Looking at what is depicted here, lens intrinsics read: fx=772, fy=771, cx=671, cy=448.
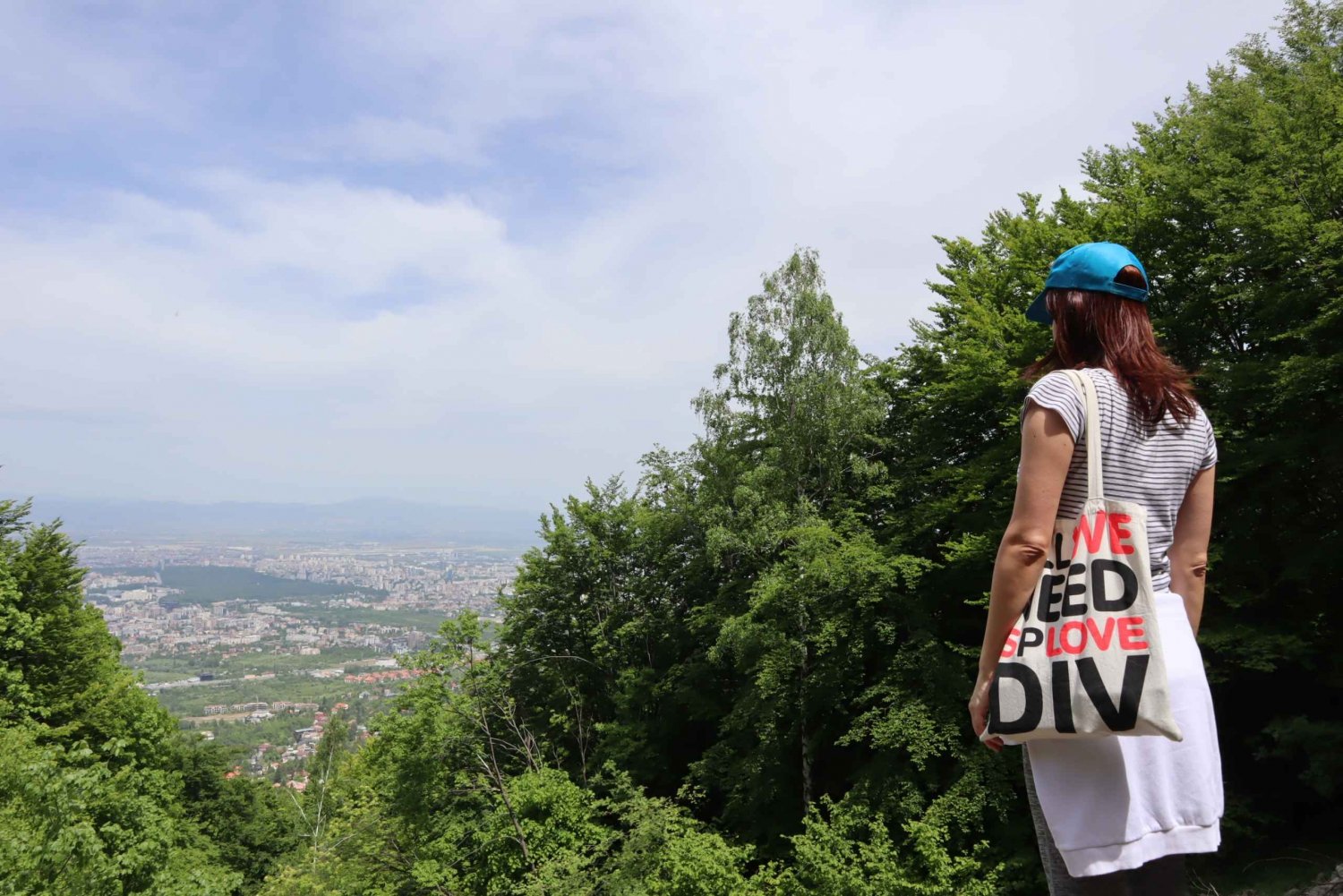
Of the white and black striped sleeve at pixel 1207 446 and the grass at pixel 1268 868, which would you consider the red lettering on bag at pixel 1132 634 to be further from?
the grass at pixel 1268 868

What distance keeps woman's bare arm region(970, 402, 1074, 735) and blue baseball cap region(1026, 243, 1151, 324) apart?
287 millimetres

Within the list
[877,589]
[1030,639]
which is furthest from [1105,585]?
[877,589]

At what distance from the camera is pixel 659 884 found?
12.1 meters

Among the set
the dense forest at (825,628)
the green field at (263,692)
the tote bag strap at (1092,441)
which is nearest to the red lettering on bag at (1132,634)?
the tote bag strap at (1092,441)

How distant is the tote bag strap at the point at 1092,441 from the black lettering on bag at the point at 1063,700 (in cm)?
32

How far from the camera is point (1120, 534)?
1.34m

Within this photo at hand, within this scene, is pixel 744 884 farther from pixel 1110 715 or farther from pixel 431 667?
pixel 1110 715

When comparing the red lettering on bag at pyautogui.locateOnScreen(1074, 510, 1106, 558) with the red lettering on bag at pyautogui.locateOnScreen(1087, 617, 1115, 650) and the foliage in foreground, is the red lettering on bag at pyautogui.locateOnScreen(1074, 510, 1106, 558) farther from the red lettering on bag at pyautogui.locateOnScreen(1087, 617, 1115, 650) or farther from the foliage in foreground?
the foliage in foreground

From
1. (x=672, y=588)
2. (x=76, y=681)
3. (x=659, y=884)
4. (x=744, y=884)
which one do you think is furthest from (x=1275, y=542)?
(x=76, y=681)

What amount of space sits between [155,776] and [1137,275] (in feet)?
85.8

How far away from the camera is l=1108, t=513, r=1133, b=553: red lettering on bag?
1338 mm

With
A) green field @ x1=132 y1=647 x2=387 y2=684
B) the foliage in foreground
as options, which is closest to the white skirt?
the foliage in foreground

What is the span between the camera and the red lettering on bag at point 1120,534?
1.34 metres

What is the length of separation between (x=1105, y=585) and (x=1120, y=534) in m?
0.09
